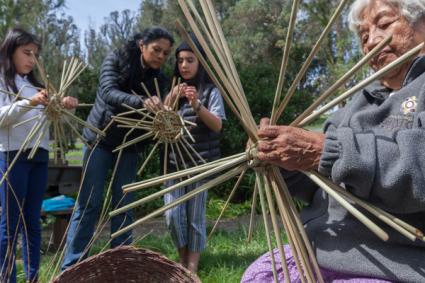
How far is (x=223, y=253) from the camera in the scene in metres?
3.06

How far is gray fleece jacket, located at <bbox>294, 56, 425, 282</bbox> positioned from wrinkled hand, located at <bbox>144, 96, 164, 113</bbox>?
36.9 inches

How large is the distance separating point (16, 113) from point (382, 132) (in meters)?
1.65

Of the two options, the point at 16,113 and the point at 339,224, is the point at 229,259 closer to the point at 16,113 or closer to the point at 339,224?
the point at 16,113

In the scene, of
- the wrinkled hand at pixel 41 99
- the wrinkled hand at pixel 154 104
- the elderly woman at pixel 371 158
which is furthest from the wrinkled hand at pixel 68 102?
the elderly woman at pixel 371 158

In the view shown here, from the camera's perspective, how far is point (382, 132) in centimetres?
99

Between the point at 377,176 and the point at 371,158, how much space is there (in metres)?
0.04

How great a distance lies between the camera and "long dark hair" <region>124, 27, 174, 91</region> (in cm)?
242

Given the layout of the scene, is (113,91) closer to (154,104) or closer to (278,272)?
(154,104)

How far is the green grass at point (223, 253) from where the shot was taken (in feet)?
8.61

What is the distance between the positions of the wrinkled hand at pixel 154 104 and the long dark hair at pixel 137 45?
45 centimetres

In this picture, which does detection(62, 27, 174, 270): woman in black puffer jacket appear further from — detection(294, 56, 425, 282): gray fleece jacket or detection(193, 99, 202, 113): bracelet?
detection(294, 56, 425, 282): gray fleece jacket

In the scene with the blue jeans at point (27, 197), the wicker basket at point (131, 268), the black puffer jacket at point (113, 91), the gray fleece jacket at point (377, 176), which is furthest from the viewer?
the black puffer jacket at point (113, 91)

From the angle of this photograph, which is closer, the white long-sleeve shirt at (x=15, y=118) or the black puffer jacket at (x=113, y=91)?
the white long-sleeve shirt at (x=15, y=118)

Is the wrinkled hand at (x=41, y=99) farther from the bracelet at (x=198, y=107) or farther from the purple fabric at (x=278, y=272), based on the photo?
the purple fabric at (x=278, y=272)
